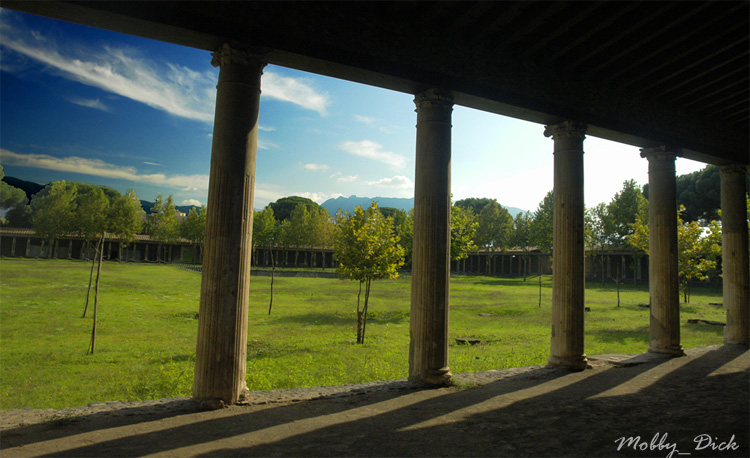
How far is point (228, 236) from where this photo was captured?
5930mm

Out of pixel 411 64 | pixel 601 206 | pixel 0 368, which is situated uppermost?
pixel 601 206

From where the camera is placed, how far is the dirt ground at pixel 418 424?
4559 millimetres

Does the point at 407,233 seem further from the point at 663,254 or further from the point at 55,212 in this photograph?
the point at 55,212

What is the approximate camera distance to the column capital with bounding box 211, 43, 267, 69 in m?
6.04

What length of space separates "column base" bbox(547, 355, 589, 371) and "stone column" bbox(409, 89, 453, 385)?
2.98m

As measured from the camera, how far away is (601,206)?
55156mm

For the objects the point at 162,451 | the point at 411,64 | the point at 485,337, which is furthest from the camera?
the point at 485,337

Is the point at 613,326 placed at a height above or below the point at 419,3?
below

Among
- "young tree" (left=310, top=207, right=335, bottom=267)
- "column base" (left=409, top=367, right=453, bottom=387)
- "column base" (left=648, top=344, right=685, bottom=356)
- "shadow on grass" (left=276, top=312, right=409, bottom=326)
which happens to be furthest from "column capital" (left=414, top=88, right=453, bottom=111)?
"young tree" (left=310, top=207, right=335, bottom=267)

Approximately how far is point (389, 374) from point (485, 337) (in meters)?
6.95

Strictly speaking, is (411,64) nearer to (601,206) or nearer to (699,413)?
(699,413)

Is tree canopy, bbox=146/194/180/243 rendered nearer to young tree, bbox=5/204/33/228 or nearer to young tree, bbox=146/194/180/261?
young tree, bbox=146/194/180/261

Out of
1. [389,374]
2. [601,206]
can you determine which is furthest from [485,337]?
[601,206]

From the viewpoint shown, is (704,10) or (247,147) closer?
(247,147)
